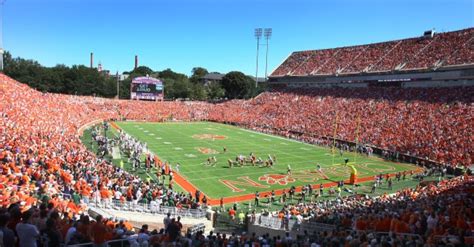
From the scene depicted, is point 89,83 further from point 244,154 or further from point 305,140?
point 244,154

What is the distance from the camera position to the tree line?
76375 mm

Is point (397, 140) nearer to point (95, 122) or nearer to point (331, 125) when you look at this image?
point (331, 125)

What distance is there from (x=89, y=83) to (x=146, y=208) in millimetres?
71133

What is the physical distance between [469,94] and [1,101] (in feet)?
139

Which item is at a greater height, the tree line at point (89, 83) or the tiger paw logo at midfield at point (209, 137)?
the tree line at point (89, 83)

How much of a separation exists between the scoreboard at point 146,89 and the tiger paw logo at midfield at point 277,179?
45522mm

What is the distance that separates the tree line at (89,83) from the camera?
76.4 m

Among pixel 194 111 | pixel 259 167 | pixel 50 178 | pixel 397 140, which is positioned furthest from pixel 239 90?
pixel 50 178

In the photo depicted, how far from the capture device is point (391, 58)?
51500 mm

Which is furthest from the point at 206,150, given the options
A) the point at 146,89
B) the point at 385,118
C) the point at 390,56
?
the point at 146,89

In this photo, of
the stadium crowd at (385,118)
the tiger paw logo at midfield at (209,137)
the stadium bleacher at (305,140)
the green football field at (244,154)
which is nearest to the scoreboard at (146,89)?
the stadium bleacher at (305,140)

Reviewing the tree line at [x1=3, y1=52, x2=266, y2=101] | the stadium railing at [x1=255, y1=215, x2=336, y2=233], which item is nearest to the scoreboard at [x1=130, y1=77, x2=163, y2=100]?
the tree line at [x1=3, y1=52, x2=266, y2=101]

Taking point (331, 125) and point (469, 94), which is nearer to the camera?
point (469, 94)

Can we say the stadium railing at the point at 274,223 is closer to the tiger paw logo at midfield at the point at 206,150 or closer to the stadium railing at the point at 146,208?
the stadium railing at the point at 146,208
